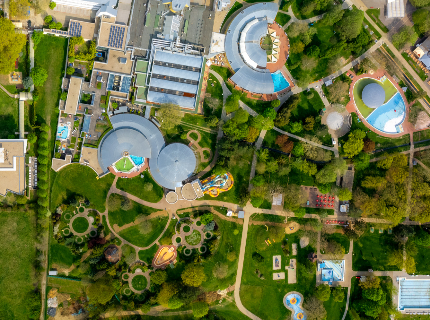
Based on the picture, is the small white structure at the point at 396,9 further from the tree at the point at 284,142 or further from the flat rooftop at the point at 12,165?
the flat rooftop at the point at 12,165

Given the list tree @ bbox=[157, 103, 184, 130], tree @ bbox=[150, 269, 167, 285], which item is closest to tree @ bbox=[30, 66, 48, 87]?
tree @ bbox=[157, 103, 184, 130]

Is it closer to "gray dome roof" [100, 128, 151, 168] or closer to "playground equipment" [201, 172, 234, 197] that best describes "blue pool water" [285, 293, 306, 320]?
"playground equipment" [201, 172, 234, 197]

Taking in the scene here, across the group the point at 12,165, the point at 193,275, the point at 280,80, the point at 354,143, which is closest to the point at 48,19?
the point at 12,165

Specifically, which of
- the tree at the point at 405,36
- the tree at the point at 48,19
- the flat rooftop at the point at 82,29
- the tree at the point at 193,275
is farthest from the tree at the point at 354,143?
the tree at the point at 48,19

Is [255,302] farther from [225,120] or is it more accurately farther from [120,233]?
[225,120]

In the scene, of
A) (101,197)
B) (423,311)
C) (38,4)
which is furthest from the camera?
(423,311)

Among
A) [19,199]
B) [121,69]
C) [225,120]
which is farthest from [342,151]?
[19,199]
